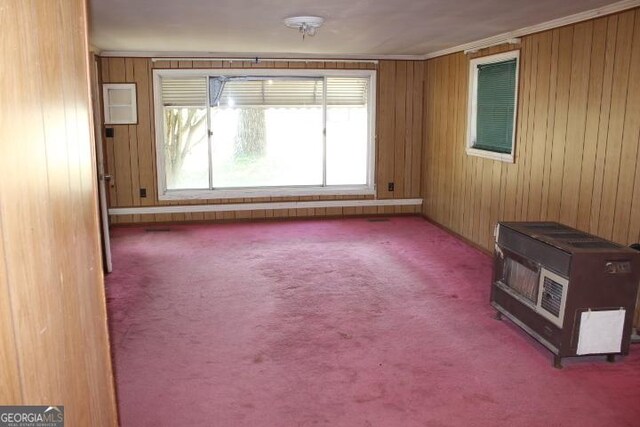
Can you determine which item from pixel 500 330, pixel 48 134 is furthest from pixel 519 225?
pixel 48 134

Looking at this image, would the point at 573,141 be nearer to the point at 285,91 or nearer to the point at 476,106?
the point at 476,106

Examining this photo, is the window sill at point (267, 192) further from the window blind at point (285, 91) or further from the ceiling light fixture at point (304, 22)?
the ceiling light fixture at point (304, 22)

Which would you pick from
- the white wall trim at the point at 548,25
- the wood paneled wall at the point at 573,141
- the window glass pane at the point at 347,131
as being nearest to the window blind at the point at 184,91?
the window glass pane at the point at 347,131

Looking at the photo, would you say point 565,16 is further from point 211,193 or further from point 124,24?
point 211,193

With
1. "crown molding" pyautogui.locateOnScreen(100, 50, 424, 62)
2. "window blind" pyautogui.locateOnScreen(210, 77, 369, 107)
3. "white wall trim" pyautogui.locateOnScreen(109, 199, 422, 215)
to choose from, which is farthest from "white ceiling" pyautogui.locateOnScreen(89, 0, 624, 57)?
"white wall trim" pyautogui.locateOnScreen(109, 199, 422, 215)

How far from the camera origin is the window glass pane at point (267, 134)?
7.04 m

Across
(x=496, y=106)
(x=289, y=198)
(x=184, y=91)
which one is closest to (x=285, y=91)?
(x=184, y=91)

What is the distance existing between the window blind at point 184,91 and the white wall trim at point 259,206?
4.40ft

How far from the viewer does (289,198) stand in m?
7.29

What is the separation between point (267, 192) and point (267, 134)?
78cm

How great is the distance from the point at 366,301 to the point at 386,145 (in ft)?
11.7

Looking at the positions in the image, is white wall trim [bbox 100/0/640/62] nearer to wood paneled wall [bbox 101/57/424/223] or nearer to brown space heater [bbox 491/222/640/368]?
wood paneled wall [bbox 101/57/424/223]

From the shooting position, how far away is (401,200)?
7.50 meters

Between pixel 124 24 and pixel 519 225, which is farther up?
pixel 124 24
